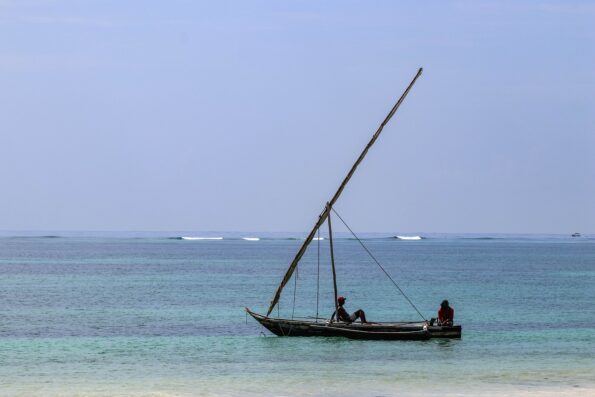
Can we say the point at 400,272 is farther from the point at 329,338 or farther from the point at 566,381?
the point at 566,381

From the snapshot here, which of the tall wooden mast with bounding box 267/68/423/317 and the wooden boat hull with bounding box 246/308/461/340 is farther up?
the tall wooden mast with bounding box 267/68/423/317

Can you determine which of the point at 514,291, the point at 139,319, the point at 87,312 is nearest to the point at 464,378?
the point at 139,319

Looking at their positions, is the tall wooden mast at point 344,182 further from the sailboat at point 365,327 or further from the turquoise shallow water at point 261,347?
the turquoise shallow water at point 261,347

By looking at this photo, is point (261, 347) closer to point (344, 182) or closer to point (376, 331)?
point (376, 331)

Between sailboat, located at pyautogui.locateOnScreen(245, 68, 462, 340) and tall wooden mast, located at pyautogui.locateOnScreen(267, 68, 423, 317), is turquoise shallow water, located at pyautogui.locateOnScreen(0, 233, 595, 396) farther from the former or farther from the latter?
tall wooden mast, located at pyautogui.locateOnScreen(267, 68, 423, 317)

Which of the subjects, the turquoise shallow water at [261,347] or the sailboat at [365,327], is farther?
the sailboat at [365,327]

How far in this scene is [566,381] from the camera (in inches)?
1128

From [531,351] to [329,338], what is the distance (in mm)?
6767

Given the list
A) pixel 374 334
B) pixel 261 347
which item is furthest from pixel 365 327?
pixel 261 347

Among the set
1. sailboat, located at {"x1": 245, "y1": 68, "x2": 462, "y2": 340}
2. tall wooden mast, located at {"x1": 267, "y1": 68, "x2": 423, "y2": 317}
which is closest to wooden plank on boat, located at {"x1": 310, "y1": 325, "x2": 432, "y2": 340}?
sailboat, located at {"x1": 245, "y1": 68, "x2": 462, "y2": 340}

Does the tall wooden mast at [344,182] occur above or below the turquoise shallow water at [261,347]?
above

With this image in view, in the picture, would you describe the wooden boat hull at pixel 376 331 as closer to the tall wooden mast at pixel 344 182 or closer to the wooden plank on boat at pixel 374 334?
the wooden plank on boat at pixel 374 334

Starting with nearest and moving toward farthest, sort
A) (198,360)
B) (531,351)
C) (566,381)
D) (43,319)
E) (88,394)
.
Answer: (88,394) < (566,381) < (198,360) < (531,351) < (43,319)

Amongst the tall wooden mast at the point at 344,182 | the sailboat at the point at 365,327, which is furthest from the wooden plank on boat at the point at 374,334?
the tall wooden mast at the point at 344,182
